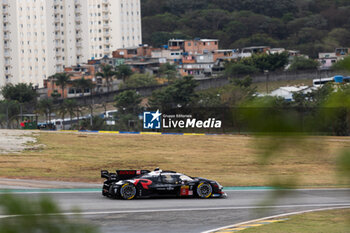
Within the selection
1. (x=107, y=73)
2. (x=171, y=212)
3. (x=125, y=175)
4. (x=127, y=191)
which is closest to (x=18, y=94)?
(x=107, y=73)

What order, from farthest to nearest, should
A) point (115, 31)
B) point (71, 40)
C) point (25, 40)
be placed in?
point (115, 31) → point (71, 40) → point (25, 40)

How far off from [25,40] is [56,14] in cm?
1022

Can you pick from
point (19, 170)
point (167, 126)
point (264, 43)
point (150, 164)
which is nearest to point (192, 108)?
point (167, 126)

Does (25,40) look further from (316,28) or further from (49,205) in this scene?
(49,205)

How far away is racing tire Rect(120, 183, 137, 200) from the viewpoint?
21.2 meters

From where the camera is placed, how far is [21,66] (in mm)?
117250

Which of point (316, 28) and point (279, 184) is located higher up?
point (316, 28)

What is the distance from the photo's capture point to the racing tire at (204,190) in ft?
71.6

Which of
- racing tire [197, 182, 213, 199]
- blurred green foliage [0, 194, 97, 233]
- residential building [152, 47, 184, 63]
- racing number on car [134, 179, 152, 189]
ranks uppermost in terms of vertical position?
residential building [152, 47, 184, 63]

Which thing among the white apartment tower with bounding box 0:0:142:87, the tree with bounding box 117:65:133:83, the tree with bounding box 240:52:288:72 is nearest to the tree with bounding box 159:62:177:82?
the tree with bounding box 117:65:133:83

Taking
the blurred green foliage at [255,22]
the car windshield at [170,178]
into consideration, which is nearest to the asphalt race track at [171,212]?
the car windshield at [170,178]

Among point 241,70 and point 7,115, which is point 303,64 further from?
point 7,115

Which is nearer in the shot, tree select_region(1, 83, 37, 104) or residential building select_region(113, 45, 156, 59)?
tree select_region(1, 83, 37, 104)

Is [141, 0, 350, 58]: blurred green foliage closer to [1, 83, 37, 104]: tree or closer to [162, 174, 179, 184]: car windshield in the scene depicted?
[1, 83, 37, 104]: tree
